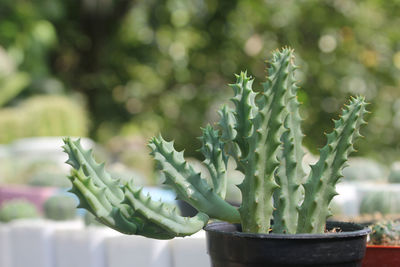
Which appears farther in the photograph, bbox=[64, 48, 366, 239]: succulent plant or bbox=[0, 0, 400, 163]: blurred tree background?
bbox=[0, 0, 400, 163]: blurred tree background

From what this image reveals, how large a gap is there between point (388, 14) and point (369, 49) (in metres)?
0.75

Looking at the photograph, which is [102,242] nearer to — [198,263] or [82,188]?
[198,263]

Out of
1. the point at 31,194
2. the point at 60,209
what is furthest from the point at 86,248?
the point at 31,194

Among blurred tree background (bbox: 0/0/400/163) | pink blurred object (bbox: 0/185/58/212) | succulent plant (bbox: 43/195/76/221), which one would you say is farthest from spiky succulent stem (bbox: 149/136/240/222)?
blurred tree background (bbox: 0/0/400/163)

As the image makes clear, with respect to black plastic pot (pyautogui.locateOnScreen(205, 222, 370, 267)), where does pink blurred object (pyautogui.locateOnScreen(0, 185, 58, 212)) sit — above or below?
above

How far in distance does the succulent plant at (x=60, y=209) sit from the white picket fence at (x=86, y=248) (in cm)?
13

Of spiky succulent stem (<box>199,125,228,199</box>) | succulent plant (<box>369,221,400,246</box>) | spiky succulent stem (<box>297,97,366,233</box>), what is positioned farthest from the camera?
succulent plant (<box>369,221,400,246</box>)

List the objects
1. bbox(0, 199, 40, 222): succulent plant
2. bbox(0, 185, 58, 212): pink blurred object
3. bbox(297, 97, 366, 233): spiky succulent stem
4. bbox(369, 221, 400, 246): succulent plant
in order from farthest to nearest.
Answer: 1. bbox(0, 185, 58, 212): pink blurred object
2. bbox(0, 199, 40, 222): succulent plant
3. bbox(369, 221, 400, 246): succulent plant
4. bbox(297, 97, 366, 233): spiky succulent stem

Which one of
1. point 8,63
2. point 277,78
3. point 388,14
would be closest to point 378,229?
point 277,78

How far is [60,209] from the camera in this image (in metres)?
3.21

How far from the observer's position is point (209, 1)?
444 inches

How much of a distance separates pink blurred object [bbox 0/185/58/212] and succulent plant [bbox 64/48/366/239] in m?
3.46

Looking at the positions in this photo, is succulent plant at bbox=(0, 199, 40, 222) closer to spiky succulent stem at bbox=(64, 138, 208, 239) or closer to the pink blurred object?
the pink blurred object

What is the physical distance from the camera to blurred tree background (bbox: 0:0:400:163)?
10.3 metres
